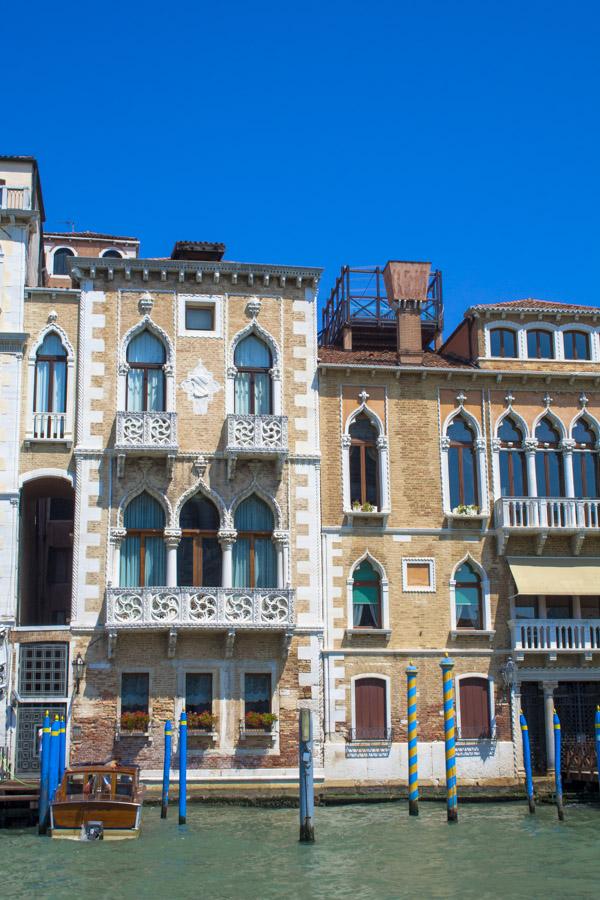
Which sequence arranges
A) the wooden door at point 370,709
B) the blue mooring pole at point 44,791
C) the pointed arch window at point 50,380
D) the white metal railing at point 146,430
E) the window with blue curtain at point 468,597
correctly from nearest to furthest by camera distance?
the blue mooring pole at point 44,791 → the white metal railing at point 146,430 → the wooden door at point 370,709 → the pointed arch window at point 50,380 → the window with blue curtain at point 468,597

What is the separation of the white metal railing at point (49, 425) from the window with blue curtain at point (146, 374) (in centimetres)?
155

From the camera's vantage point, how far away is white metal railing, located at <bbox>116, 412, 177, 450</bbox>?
29.0 meters

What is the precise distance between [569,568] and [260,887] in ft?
44.6

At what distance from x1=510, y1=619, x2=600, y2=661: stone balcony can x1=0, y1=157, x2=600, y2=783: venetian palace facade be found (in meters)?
0.07

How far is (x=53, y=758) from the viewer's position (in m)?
24.6

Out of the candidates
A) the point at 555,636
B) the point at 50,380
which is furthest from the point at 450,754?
the point at 50,380

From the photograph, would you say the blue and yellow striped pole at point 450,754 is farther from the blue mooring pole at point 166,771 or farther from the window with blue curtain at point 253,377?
the window with blue curtain at point 253,377

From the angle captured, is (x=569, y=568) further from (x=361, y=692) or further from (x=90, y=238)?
(x=90, y=238)

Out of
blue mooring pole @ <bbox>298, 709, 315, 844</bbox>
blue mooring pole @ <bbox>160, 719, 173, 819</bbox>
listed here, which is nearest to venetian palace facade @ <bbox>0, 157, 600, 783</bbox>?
blue mooring pole @ <bbox>160, 719, 173, 819</bbox>

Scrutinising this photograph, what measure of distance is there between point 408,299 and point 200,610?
9.91 meters

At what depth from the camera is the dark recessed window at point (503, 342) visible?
32.2 m

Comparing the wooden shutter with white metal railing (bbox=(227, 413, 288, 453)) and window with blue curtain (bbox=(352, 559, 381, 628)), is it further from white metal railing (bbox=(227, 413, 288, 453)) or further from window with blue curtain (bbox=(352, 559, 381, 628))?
white metal railing (bbox=(227, 413, 288, 453))

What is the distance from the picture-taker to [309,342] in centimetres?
3088

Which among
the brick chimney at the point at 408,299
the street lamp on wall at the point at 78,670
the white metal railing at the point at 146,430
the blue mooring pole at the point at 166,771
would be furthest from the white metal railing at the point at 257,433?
the blue mooring pole at the point at 166,771
